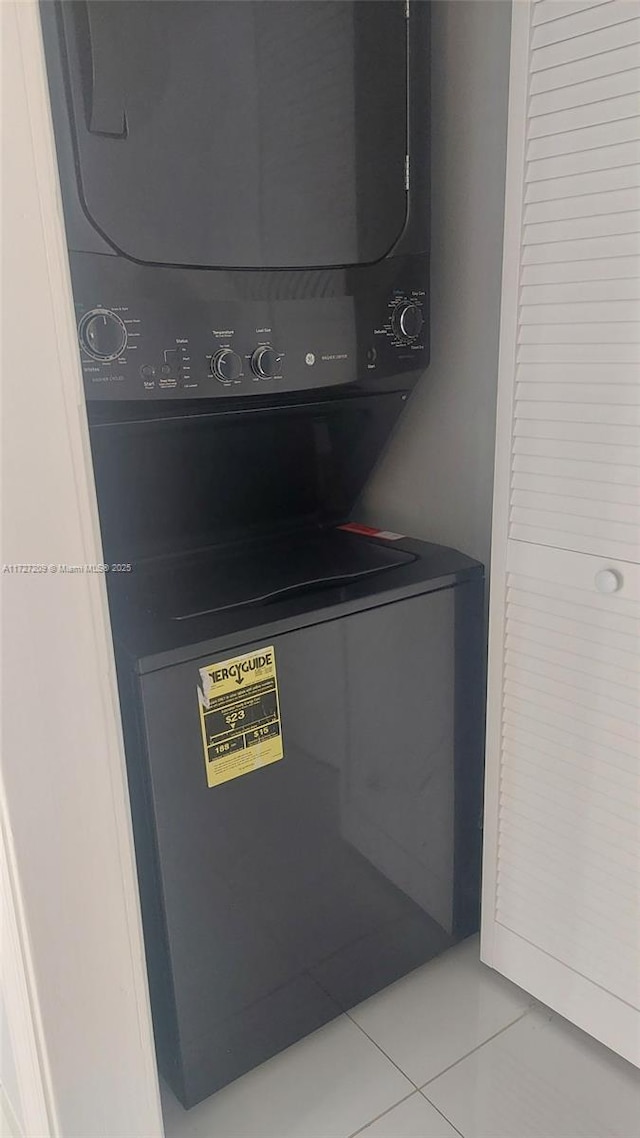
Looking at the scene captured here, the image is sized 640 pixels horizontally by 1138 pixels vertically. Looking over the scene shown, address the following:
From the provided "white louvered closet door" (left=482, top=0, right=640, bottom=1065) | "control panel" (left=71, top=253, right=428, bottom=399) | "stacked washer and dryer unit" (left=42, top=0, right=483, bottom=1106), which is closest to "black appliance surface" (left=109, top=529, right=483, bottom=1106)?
"stacked washer and dryer unit" (left=42, top=0, right=483, bottom=1106)

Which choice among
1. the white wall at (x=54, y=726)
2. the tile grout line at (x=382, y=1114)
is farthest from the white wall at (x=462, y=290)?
the tile grout line at (x=382, y=1114)

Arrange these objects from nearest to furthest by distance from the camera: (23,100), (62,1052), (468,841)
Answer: (23,100)
(62,1052)
(468,841)

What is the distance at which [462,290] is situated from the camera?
1.42 m

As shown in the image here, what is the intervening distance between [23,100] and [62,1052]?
3.47ft

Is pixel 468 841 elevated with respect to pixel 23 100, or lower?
lower

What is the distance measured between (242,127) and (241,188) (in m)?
0.07

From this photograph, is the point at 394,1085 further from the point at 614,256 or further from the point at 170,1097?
the point at 614,256

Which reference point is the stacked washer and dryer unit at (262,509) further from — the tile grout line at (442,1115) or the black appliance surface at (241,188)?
the tile grout line at (442,1115)

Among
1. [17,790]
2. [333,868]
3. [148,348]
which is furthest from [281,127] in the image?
[333,868]

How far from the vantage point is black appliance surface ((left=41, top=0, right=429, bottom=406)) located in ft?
3.21

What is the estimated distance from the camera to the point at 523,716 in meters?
1.33

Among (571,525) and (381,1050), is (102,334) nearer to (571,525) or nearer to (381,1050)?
(571,525)

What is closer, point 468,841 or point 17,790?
point 17,790

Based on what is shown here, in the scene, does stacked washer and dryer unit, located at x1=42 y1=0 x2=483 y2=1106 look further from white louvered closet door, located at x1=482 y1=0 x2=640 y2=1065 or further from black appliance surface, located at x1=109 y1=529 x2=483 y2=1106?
white louvered closet door, located at x1=482 y1=0 x2=640 y2=1065
